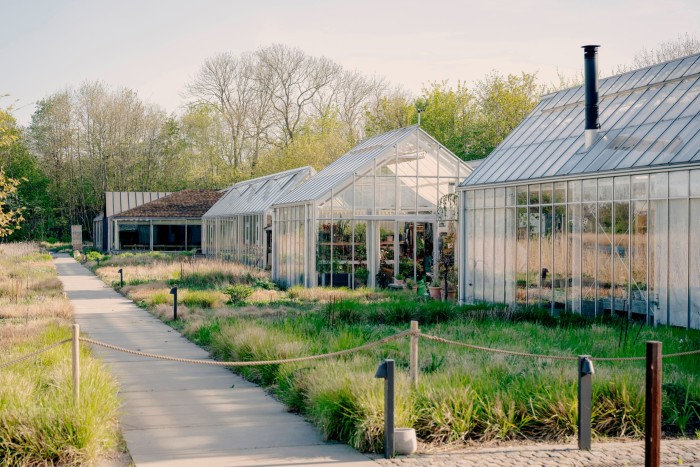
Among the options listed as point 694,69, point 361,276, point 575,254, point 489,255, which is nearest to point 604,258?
point 575,254

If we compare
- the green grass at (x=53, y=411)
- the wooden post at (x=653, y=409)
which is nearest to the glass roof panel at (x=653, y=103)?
the wooden post at (x=653, y=409)

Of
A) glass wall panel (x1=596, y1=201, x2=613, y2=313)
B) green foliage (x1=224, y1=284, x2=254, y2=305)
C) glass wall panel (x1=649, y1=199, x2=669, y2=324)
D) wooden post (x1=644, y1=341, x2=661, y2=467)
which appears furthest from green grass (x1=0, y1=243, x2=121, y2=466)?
glass wall panel (x1=596, y1=201, x2=613, y2=313)

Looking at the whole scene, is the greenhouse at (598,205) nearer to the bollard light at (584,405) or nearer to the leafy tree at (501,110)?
the bollard light at (584,405)

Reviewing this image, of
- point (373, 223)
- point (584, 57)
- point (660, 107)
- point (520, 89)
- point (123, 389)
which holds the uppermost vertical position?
point (520, 89)

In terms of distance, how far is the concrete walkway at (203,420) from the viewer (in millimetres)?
6793

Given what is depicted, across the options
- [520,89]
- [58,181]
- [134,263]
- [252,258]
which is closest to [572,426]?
[252,258]

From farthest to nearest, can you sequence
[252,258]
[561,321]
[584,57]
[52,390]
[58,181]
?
1. [58,181]
2. [252,258]
3. [584,57]
4. [561,321]
5. [52,390]

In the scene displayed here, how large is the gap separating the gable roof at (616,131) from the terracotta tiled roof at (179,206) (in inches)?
1137

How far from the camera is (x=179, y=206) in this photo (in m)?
47.4

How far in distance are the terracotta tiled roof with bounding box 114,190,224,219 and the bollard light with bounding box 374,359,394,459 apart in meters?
40.4

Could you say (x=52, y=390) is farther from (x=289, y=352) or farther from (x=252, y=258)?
(x=252, y=258)

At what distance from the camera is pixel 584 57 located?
58.6 ft

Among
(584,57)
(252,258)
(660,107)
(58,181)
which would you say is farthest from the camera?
(58,181)

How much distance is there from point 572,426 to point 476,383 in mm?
964
